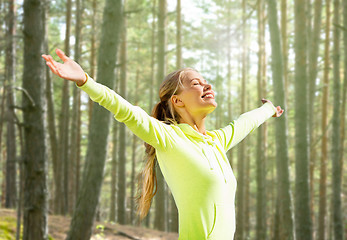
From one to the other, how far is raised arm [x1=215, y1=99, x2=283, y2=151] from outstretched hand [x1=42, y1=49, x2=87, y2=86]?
1169 mm

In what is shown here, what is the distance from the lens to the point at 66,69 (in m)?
2.05

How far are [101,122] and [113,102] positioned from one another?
5.51 metres

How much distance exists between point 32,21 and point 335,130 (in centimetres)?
928

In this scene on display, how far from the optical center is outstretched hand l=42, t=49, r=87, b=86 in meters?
2.01

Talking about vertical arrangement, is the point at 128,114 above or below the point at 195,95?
below

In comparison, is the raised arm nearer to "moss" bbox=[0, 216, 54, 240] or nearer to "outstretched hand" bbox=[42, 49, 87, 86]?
"outstretched hand" bbox=[42, 49, 87, 86]

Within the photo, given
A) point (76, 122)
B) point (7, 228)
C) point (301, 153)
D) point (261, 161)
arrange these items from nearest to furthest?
1. point (7, 228)
2. point (301, 153)
3. point (76, 122)
4. point (261, 161)

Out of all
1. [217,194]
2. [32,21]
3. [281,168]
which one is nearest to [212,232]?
[217,194]

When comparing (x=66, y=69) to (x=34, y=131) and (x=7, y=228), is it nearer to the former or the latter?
(x=34, y=131)

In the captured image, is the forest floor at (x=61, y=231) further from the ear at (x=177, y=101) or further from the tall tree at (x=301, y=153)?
the ear at (x=177, y=101)

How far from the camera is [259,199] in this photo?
56.8 feet

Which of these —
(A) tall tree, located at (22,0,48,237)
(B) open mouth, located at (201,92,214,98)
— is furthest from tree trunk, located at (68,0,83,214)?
(B) open mouth, located at (201,92,214,98)

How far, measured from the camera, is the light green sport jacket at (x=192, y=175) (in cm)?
232

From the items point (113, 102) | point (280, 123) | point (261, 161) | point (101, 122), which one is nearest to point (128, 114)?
point (113, 102)
